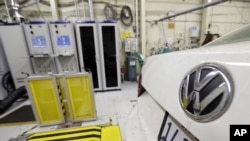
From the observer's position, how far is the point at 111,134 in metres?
1.84

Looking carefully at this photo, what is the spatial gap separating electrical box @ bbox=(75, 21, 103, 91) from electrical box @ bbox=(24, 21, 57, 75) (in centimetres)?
78

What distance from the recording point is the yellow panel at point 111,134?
173 centimetres

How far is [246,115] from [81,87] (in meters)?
2.20

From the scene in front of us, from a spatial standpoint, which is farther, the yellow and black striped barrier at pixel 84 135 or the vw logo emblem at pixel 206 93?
the yellow and black striped barrier at pixel 84 135

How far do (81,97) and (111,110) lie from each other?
2.57 feet

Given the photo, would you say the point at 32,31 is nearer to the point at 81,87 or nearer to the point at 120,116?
the point at 81,87

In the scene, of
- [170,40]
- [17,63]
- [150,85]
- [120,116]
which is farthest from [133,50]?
[150,85]

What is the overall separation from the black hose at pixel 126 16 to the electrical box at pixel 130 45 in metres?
0.65

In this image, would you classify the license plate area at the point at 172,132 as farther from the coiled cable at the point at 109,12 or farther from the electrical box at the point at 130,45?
the coiled cable at the point at 109,12

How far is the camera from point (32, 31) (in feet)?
11.4

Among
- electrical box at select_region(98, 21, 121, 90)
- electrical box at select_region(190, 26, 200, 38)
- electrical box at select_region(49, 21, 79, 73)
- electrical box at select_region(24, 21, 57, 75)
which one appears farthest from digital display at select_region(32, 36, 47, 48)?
electrical box at select_region(190, 26, 200, 38)

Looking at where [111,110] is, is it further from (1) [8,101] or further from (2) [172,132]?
(1) [8,101]

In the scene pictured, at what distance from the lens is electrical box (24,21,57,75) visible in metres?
3.44

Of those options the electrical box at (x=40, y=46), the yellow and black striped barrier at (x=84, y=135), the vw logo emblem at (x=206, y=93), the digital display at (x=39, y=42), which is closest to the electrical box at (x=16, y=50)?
the electrical box at (x=40, y=46)
